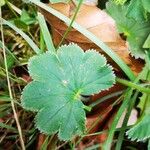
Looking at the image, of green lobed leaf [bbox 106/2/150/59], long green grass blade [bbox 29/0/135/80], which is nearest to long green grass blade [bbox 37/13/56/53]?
long green grass blade [bbox 29/0/135/80]

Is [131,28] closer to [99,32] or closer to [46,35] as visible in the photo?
[99,32]

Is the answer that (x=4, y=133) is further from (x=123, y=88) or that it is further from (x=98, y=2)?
(x=98, y=2)

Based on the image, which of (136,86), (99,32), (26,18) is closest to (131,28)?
(99,32)

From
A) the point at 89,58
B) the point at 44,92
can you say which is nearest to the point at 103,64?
the point at 89,58

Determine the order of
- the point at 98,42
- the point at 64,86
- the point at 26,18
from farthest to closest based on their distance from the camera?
the point at 26,18 < the point at 98,42 < the point at 64,86

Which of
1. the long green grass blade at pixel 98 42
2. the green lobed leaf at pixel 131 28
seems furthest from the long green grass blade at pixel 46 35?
the green lobed leaf at pixel 131 28

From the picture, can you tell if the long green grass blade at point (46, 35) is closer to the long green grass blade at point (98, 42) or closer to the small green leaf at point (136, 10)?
the long green grass blade at point (98, 42)
